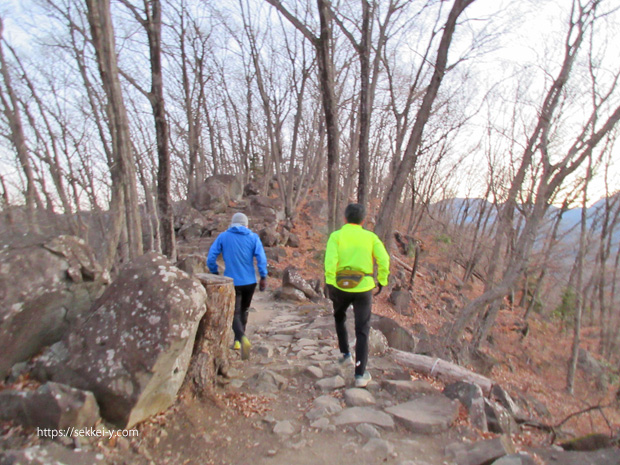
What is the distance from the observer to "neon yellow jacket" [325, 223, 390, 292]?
4.20 m

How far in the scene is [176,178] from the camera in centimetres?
2828

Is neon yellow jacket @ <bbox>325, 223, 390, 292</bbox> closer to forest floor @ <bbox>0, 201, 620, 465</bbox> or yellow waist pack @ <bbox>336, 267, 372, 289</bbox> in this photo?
yellow waist pack @ <bbox>336, 267, 372, 289</bbox>

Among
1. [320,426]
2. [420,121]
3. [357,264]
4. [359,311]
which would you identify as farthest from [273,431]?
[420,121]

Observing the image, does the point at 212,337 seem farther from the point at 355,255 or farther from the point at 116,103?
the point at 116,103

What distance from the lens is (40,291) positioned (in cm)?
334

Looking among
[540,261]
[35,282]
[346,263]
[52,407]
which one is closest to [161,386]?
[52,407]

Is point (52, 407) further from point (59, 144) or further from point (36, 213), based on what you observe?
point (59, 144)

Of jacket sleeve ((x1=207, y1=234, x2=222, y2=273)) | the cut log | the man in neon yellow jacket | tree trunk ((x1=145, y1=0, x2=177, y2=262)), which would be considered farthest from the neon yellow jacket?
tree trunk ((x1=145, y1=0, x2=177, y2=262))

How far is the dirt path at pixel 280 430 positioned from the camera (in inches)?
126

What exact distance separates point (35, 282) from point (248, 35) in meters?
16.8

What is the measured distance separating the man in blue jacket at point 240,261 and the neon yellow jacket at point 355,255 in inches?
49.2

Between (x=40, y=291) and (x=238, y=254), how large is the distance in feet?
7.39

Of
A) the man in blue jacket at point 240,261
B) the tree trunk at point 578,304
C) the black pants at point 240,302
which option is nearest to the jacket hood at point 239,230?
the man in blue jacket at point 240,261

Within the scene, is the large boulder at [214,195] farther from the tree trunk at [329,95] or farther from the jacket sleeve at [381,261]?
the jacket sleeve at [381,261]
